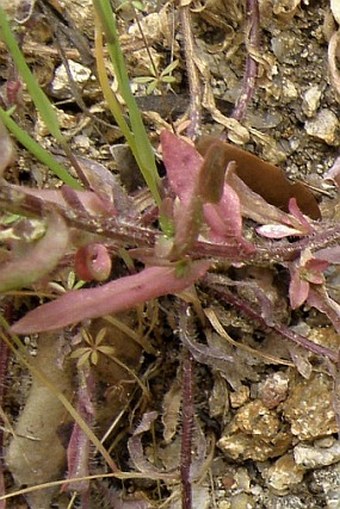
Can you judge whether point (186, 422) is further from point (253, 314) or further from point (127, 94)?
point (127, 94)

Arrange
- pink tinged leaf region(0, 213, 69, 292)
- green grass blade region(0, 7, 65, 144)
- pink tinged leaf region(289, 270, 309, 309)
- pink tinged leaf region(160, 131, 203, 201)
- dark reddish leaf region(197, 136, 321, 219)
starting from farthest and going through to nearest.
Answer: dark reddish leaf region(197, 136, 321, 219)
pink tinged leaf region(289, 270, 309, 309)
pink tinged leaf region(160, 131, 203, 201)
green grass blade region(0, 7, 65, 144)
pink tinged leaf region(0, 213, 69, 292)

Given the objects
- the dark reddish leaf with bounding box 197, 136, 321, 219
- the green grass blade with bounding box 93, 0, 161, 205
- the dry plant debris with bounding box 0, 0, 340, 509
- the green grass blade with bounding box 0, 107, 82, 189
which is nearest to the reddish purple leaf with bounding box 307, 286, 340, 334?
the dry plant debris with bounding box 0, 0, 340, 509

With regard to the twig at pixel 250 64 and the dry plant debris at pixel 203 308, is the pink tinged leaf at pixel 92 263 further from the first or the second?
the twig at pixel 250 64

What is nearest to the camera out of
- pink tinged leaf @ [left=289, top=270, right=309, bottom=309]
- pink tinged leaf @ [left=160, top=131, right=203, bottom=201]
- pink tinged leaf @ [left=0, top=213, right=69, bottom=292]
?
pink tinged leaf @ [left=0, top=213, right=69, bottom=292]

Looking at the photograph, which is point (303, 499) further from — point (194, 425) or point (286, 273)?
point (286, 273)

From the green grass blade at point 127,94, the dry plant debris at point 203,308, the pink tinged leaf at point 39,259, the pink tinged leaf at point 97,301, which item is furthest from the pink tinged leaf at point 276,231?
the pink tinged leaf at point 39,259

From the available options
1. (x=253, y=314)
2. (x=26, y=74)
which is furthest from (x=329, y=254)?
(x=26, y=74)

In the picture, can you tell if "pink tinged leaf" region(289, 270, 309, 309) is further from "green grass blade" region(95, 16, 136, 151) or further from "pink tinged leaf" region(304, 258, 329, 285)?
"green grass blade" region(95, 16, 136, 151)
